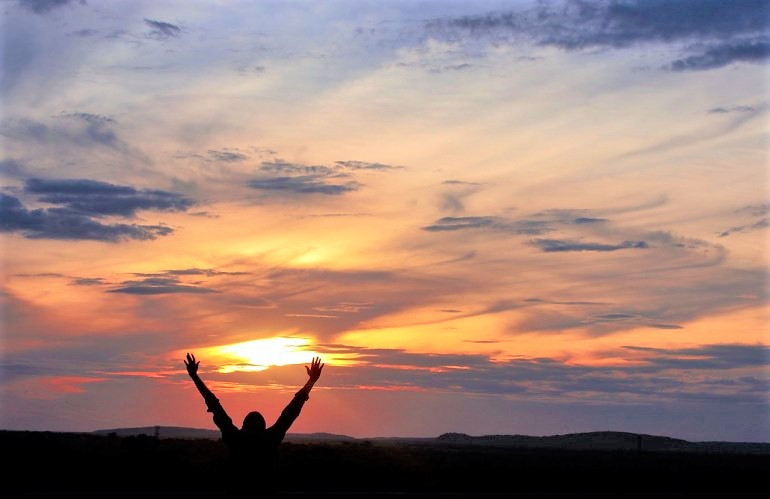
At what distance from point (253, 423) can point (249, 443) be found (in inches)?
7.2

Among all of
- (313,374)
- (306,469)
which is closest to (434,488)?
(306,469)

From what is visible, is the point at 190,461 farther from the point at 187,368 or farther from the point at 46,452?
the point at 187,368

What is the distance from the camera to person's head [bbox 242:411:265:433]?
891 cm

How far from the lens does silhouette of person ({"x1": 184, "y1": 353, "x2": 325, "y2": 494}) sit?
28.9ft

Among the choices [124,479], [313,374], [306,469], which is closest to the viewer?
[313,374]

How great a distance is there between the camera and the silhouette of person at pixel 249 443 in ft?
28.9

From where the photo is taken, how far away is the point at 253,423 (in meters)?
8.93

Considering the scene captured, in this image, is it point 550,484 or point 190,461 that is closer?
point 550,484

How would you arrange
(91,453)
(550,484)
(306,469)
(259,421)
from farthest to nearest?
(91,453) → (306,469) → (550,484) → (259,421)

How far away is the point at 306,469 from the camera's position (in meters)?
35.8

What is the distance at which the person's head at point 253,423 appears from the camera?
891cm

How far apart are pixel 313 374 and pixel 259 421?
1.02m

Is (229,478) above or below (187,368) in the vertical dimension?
below

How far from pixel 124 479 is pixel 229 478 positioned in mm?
20689
